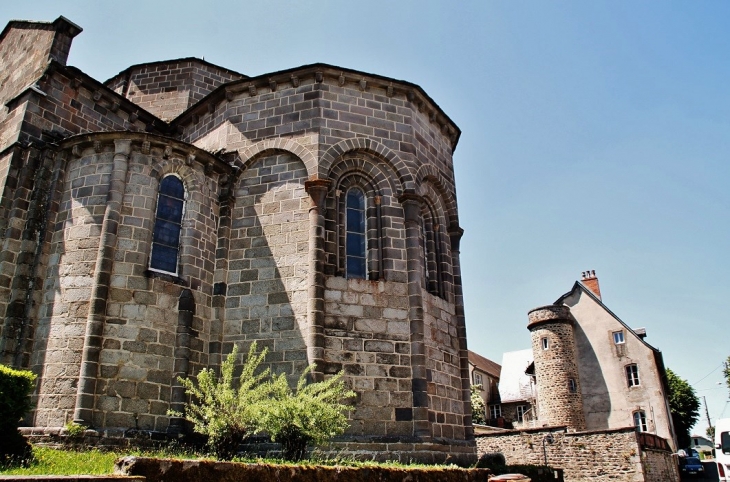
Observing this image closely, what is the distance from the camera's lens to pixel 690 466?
34812 millimetres

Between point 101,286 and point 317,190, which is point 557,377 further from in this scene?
point 101,286

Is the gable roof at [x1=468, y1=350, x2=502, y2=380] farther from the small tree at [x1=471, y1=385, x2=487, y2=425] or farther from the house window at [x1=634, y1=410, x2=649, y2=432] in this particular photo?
the house window at [x1=634, y1=410, x2=649, y2=432]

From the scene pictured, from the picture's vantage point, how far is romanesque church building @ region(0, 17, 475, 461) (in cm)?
1172

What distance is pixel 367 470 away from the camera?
28.2 ft

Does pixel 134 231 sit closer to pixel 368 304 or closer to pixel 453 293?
pixel 368 304

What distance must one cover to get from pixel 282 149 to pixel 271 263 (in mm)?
2937

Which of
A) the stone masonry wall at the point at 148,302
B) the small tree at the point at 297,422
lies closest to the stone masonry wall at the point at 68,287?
the stone masonry wall at the point at 148,302

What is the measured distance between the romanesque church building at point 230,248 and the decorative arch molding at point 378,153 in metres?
0.04

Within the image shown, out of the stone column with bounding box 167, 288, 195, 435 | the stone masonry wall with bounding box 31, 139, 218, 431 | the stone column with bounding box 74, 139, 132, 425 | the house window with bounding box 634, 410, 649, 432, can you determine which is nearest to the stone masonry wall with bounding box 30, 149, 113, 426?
the stone masonry wall with bounding box 31, 139, 218, 431

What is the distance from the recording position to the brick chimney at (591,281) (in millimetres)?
38397

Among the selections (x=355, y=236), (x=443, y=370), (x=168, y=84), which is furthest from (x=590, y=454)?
(x=168, y=84)

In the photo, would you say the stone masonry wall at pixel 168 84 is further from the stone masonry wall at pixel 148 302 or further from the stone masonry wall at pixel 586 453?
the stone masonry wall at pixel 586 453

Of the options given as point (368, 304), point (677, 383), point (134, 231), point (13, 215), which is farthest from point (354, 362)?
point (677, 383)

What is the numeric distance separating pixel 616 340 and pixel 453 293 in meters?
23.4
